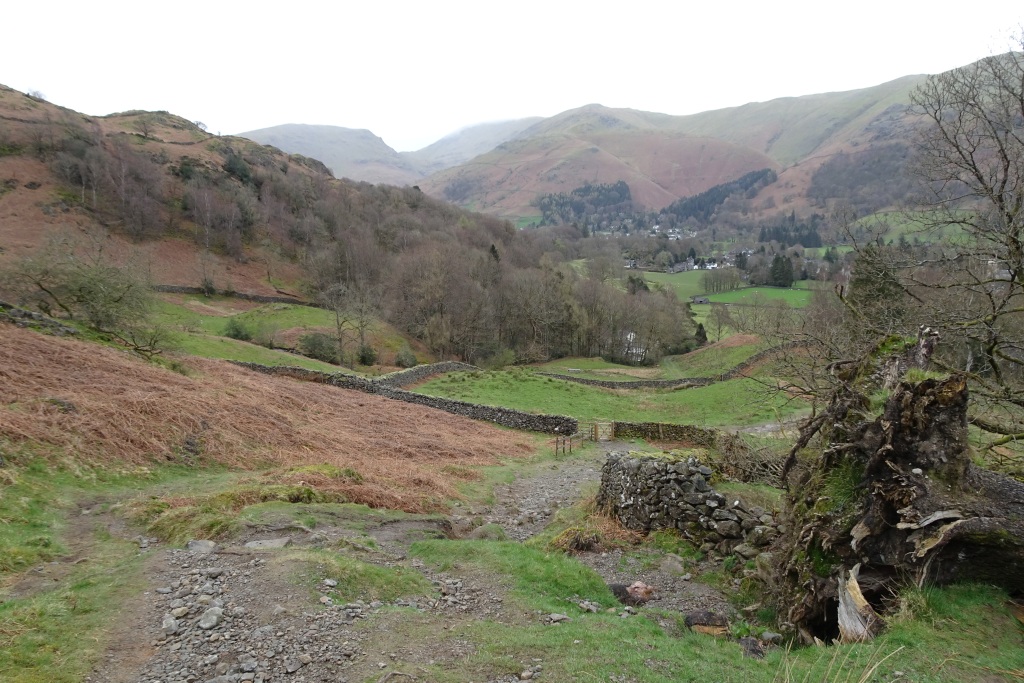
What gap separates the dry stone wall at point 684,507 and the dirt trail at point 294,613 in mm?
1064

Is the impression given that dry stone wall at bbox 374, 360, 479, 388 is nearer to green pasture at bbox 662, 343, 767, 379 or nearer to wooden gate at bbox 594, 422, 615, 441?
wooden gate at bbox 594, 422, 615, 441

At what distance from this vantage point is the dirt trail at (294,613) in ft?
20.2

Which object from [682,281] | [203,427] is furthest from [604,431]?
[682,281]

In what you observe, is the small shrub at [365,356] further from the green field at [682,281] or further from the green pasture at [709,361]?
the green field at [682,281]

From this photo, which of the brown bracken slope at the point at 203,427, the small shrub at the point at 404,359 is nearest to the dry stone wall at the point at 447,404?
the brown bracken slope at the point at 203,427

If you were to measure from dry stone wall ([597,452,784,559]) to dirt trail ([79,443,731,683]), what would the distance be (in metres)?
1.06

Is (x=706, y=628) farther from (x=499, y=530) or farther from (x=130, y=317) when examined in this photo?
(x=130, y=317)

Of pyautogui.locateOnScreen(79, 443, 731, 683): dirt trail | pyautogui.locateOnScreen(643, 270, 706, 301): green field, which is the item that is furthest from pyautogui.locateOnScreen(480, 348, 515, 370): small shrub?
pyautogui.locateOnScreen(643, 270, 706, 301): green field

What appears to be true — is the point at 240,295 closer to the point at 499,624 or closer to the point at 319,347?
the point at 319,347

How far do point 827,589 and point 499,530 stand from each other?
24.8ft

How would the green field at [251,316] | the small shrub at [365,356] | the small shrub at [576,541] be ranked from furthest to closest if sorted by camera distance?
the small shrub at [365,356]
the green field at [251,316]
the small shrub at [576,541]

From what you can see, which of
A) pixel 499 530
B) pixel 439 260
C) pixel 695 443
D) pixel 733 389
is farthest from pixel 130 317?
pixel 439 260

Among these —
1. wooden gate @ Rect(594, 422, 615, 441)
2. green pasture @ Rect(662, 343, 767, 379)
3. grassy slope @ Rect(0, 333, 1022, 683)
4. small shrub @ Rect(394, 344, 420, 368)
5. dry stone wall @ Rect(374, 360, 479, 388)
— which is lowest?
green pasture @ Rect(662, 343, 767, 379)

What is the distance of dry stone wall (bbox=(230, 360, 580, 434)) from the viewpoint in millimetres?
30766
